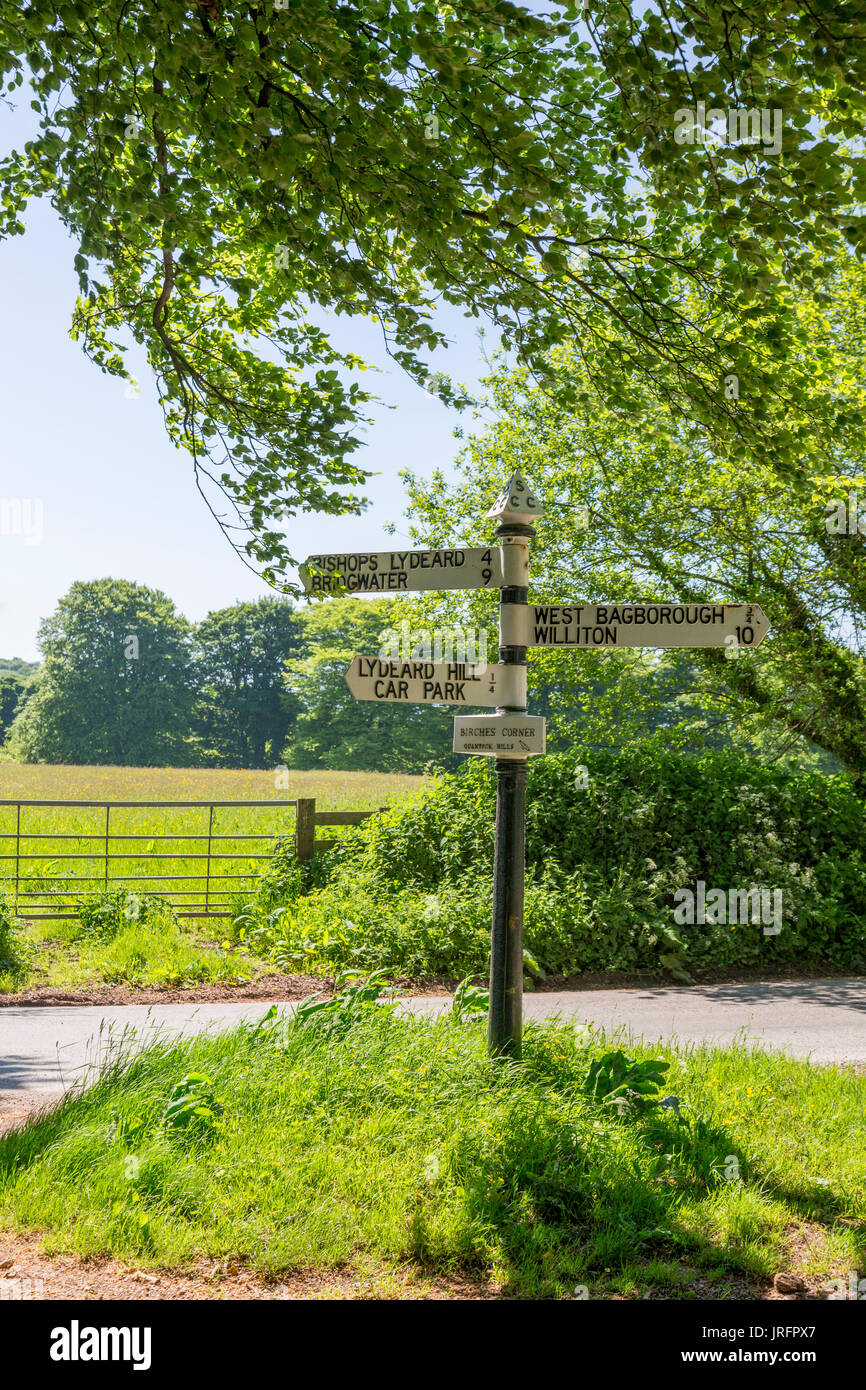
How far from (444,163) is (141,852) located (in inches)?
504

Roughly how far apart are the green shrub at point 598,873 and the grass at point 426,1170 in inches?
157

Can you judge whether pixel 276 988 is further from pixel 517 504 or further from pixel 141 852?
pixel 141 852

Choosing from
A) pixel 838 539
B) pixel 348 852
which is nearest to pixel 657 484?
pixel 838 539

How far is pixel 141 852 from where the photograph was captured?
1524cm

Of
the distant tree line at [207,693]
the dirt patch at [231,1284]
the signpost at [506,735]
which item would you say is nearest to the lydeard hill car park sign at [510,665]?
the signpost at [506,735]

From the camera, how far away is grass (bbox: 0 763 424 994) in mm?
9086

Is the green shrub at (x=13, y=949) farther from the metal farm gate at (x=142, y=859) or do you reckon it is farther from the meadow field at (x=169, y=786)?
the meadow field at (x=169, y=786)

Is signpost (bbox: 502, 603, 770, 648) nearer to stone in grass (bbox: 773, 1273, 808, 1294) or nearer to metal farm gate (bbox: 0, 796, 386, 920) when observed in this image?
stone in grass (bbox: 773, 1273, 808, 1294)

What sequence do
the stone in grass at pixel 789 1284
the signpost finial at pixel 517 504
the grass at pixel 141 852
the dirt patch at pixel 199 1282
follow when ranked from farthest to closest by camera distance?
1. the grass at pixel 141 852
2. the signpost finial at pixel 517 504
3. the stone in grass at pixel 789 1284
4. the dirt patch at pixel 199 1282

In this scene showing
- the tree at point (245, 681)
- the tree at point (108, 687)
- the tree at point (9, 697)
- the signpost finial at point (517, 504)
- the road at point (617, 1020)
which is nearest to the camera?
the signpost finial at point (517, 504)

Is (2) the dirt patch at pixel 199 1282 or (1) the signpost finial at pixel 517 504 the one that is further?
(1) the signpost finial at pixel 517 504

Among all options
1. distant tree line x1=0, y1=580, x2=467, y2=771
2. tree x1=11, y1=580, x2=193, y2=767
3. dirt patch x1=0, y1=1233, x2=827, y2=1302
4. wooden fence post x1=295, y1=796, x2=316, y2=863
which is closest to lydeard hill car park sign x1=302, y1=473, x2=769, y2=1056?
dirt patch x1=0, y1=1233, x2=827, y2=1302

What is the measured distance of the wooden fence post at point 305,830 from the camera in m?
11.5
